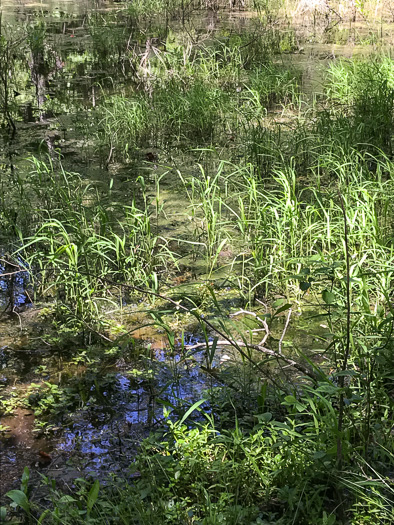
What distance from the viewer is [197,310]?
10.8 feet

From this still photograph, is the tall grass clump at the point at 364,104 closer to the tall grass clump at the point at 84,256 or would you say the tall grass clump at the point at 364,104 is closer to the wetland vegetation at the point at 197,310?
the wetland vegetation at the point at 197,310

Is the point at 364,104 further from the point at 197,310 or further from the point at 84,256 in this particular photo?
the point at 84,256

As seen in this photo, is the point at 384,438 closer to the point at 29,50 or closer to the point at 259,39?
the point at 259,39

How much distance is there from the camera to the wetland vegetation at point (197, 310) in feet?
6.67

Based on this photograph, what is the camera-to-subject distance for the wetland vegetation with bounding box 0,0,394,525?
203cm

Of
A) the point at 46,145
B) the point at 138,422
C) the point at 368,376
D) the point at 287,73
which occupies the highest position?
the point at 287,73

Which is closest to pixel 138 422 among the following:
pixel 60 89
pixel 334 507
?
pixel 334 507

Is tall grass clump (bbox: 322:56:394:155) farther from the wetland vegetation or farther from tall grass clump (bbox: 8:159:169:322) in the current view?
tall grass clump (bbox: 8:159:169:322)

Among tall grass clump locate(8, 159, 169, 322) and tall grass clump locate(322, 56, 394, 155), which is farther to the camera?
tall grass clump locate(322, 56, 394, 155)

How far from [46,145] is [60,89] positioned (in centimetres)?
203

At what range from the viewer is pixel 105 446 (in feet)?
7.80

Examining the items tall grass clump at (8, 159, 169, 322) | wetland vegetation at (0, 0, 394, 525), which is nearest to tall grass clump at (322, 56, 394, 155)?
wetland vegetation at (0, 0, 394, 525)

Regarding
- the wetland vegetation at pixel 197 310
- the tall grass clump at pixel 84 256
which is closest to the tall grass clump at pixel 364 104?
the wetland vegetation at pixel 197 310

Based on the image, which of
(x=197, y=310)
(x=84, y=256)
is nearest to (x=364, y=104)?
(x=197, y=310)
